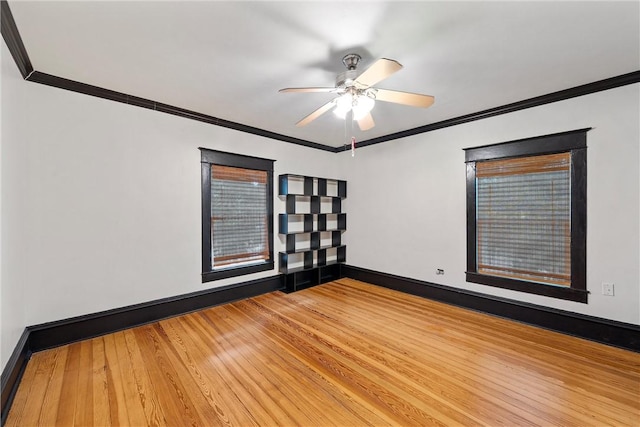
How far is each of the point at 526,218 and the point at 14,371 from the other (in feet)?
16.4

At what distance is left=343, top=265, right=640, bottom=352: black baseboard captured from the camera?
2.53 m

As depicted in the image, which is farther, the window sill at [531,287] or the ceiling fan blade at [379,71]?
the window sill at [531,287]

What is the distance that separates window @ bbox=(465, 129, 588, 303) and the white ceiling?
0.69 meters

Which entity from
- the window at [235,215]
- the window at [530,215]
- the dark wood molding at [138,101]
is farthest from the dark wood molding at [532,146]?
the window at [235,215]

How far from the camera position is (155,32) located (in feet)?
6.14

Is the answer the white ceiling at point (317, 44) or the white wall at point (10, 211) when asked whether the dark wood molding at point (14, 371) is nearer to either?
the white wall at point (10, 211)

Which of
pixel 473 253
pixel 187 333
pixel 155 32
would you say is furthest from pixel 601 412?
pixel 155 32

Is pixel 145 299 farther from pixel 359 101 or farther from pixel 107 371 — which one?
pixel 359 101

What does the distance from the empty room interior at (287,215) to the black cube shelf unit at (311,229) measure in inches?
9.8

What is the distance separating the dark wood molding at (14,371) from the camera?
173 centimetres

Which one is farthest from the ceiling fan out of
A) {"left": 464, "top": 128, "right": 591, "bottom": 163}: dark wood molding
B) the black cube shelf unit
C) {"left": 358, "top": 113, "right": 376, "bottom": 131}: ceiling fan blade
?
the black cube shelf unit

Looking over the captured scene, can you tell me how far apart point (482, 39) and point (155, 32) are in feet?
7.87

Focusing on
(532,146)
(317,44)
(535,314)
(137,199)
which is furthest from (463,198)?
(137,199)

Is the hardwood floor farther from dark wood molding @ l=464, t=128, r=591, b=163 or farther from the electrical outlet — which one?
dark wood molding @ l=464, t=128, r=591, b=163
